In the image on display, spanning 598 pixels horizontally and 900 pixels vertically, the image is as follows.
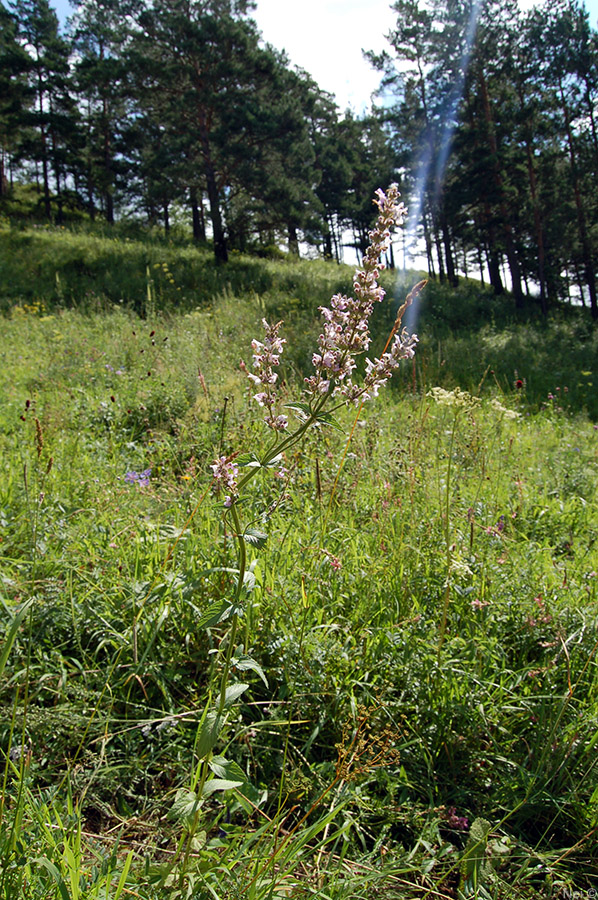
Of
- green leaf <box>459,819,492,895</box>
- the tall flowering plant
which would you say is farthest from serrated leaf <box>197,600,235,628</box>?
green leaf <box>459,819,492,895</box>

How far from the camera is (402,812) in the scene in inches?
62.7

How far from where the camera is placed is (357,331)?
4.11 feet

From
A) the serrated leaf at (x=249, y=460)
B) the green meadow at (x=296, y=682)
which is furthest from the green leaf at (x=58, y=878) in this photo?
the serrated leaf at (x=249, y=460)

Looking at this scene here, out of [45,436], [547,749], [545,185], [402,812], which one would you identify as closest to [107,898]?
[402,812]

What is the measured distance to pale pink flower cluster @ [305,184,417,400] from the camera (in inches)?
47.6

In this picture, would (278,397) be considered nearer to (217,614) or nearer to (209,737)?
(217,614)

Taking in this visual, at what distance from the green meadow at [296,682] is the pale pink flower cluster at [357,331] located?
16.2 inches

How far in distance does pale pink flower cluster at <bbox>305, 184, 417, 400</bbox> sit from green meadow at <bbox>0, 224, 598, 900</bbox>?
412mm

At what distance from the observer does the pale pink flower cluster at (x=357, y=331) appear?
1.21 meters

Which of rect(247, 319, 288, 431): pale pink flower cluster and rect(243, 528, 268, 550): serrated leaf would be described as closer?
rect(243, 528, 268, 550): serrated leaf

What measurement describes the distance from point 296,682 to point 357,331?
1382 mm

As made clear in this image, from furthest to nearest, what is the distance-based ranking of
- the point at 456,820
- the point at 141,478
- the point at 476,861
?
the point at 141,478 → the point at 456,820 → the point at 476,861

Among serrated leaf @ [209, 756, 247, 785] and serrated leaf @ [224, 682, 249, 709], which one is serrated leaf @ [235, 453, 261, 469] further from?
serrated leaf @ [209, 756, 247, 785]

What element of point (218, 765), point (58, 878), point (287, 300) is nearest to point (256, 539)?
point (218, 765)
